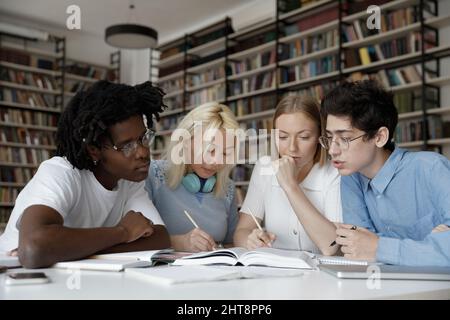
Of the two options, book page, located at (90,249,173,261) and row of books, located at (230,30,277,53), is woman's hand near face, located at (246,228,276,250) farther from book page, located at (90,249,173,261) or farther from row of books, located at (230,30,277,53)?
row of books, located at (230,30,277,53)

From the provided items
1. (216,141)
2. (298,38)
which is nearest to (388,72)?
(298,38)

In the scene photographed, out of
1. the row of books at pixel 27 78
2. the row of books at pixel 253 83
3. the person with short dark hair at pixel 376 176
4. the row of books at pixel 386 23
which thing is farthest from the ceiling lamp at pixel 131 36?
the person with short dark hair at pixel 376 176

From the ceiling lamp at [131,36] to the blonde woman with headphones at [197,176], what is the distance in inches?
139

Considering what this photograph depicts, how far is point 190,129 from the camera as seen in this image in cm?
195

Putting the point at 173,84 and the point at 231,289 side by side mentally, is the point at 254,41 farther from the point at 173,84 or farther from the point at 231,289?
the point at 231,289

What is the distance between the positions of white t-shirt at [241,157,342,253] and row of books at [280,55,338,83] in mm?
3190

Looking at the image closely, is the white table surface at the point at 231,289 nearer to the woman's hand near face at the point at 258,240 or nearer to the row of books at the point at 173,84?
the woman's hand near face at the point at 258,240

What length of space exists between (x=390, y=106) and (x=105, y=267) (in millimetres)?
990

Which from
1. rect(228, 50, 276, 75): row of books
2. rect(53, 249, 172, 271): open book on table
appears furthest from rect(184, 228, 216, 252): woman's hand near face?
rect(228, 50, 276, 75): row of books

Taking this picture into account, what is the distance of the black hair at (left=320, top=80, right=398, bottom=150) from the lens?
1.43m

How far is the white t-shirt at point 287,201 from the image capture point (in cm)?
179

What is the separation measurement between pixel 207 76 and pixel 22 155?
2.76 metres
